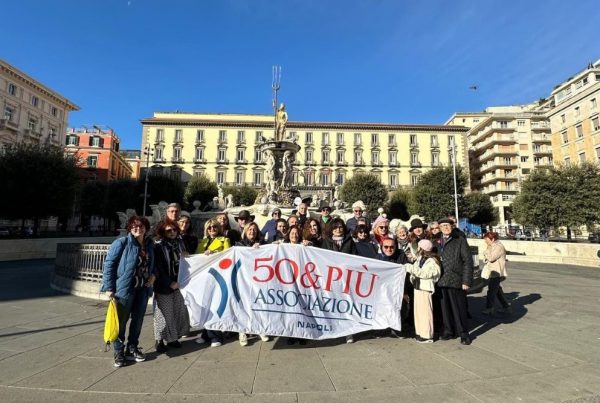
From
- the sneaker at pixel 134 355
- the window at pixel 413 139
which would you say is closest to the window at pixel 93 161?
the window at pixel 413 139

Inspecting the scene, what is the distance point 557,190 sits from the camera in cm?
2931

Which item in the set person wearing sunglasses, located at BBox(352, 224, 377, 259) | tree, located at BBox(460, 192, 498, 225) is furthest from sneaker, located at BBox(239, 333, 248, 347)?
tree, located at BBox(460, 192, 498, 225)

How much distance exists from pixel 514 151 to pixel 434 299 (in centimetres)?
7419

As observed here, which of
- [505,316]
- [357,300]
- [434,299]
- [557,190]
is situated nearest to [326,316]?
[357,300]

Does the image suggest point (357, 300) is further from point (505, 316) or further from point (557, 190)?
point (557, 190)

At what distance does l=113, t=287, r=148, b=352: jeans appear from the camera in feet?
14.2

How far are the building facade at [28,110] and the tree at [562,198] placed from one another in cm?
5490

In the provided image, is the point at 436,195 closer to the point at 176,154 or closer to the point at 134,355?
the point at 134,355

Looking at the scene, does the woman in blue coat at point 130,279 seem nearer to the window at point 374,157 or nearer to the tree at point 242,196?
the tree at point 242,196

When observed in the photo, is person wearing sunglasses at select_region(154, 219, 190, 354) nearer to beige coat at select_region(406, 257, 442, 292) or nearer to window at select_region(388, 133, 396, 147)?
beige coat at select_region(406, 257, 442, 292)

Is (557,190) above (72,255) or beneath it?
above

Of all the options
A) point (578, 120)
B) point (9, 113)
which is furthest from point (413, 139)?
point (9, 113)

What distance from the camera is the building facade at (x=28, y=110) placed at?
46.0 metres

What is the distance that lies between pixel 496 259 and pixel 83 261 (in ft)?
34.2
